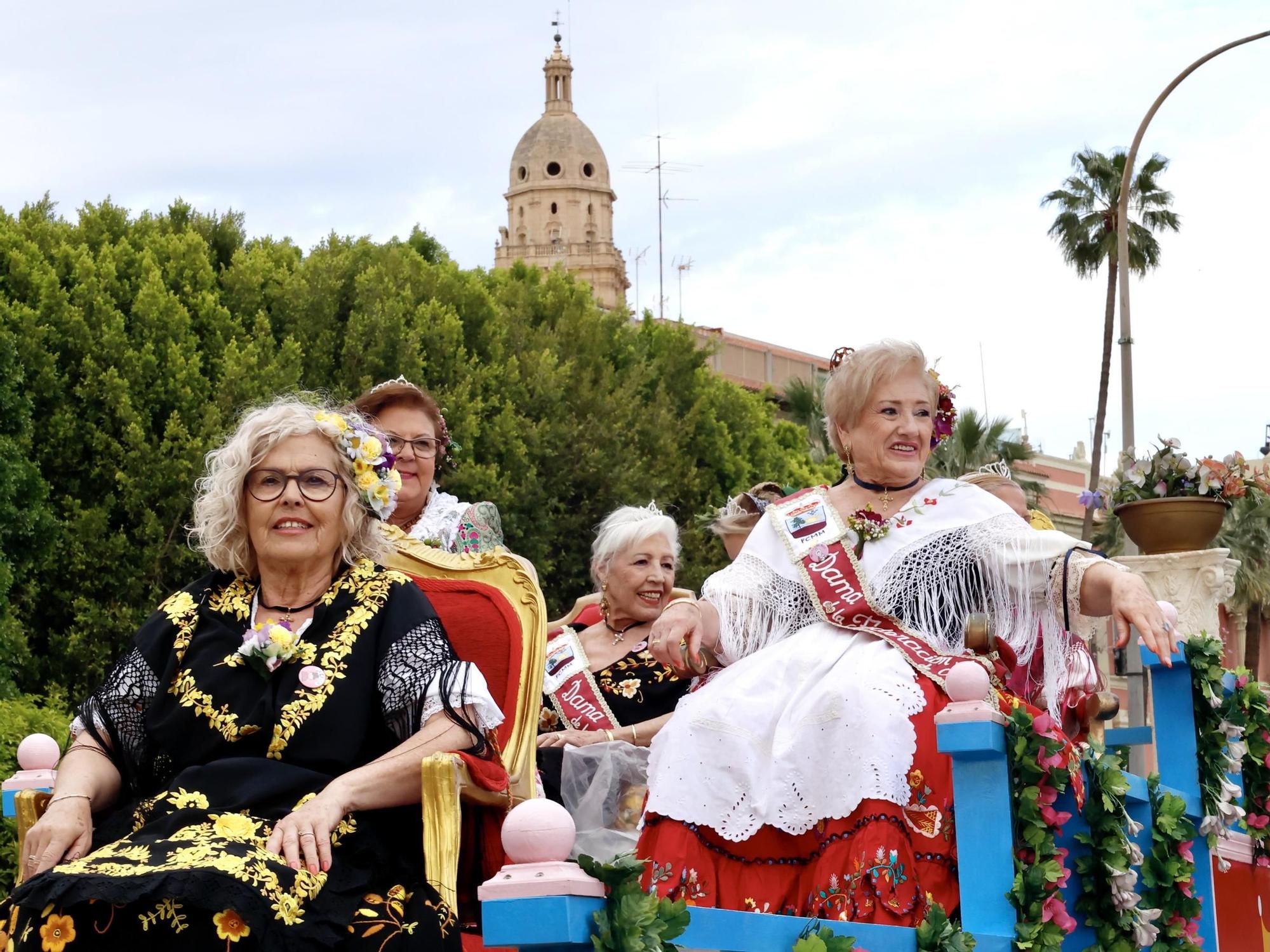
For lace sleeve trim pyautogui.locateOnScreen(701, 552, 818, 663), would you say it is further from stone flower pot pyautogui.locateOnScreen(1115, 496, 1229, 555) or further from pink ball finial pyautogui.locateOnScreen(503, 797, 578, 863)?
stone flower pot pyautogui.locateOnScreen(1115, 496, 1229, 555)

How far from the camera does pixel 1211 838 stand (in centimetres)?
490

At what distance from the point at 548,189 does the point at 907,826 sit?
77976 millimetres

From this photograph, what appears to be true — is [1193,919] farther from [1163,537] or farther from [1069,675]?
[1163,537]

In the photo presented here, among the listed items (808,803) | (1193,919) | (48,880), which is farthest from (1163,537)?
(48,880)

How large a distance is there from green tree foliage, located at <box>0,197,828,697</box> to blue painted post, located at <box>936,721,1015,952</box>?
14611 millimetres

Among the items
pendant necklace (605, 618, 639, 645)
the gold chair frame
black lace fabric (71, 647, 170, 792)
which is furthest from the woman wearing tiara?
pendant necklace (605, 618, 639, 645)

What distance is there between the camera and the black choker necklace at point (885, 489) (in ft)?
16.9

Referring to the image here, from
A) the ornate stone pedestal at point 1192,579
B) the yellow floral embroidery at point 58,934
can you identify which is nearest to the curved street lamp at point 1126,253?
the ornate stone pedestal at point 1192,579

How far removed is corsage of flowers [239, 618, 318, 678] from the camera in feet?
13.4

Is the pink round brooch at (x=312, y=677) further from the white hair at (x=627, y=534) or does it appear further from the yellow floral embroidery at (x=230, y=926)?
the white hair at (x=627, y=534)

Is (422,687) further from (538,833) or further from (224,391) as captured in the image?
(224,391)

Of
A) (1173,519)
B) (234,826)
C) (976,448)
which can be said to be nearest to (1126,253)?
(976,448)

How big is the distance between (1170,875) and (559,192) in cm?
7774

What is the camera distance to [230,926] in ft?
11.4
